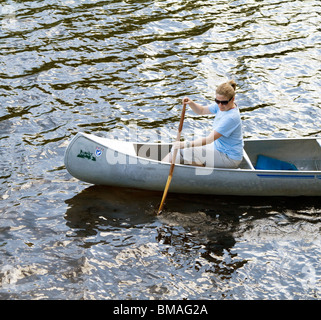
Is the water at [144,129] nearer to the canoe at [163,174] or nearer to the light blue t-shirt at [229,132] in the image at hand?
the canoe at [163,174]

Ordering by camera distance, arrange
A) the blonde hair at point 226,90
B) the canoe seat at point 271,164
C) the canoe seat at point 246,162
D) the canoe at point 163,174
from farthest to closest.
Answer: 1. the canoe seat at point 271,164
2. the canoe seat at point 246,162
3. the canoe at point 163,174
4. the blonde hair at point 226,90

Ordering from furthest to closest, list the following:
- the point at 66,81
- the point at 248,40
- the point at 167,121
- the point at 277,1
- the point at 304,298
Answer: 1. the point at 277,1
2. the point at 248,40
3. the point at 66,81
4. the point at 167,121
5. the point at 304,298

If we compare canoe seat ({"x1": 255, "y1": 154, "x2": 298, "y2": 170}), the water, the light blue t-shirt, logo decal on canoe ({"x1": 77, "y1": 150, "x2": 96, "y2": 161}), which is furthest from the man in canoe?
logo decal on canoe ({"x1": 77, "y1": 150, "x2": 96, "y2": 161})

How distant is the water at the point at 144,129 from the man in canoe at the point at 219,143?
28.6 inches

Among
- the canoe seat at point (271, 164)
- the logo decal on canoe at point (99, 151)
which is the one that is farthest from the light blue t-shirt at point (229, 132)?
the logo decal on canoe at point (99, 151)

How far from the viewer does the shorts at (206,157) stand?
32.3 ft

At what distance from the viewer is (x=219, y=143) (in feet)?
32.3

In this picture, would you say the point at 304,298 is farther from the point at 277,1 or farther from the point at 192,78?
the point at 277,1

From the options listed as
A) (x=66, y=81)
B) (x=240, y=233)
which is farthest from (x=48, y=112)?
(x=240, y=233)

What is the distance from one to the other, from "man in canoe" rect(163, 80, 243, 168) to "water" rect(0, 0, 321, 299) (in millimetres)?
726

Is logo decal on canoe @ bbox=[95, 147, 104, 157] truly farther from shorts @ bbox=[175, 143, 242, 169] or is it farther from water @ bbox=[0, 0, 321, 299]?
shorts @ bbox=[175, 143, 242, 169]

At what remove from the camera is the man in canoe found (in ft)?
31.1

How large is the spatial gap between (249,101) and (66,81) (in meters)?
4.34

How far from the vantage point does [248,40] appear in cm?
1620
